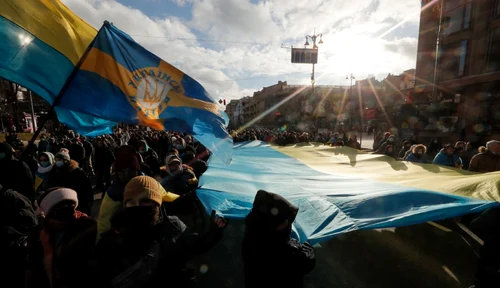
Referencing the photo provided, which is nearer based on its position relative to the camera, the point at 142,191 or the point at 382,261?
the point at 142,191

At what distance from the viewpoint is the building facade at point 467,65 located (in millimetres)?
16547

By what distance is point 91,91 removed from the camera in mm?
3006

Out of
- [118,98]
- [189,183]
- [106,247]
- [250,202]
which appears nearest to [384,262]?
[250,202]

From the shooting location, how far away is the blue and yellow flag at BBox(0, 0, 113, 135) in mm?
2670

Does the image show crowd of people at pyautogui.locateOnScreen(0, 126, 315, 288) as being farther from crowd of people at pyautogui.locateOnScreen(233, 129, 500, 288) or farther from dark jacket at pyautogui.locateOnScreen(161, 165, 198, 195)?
crowd of people at pyautogui.locateOnScreen(233, 129, 500, 288)

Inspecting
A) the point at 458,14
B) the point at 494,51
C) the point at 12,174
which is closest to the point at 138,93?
the point at 12,174

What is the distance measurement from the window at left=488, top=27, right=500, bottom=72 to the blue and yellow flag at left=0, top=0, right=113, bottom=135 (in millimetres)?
23915

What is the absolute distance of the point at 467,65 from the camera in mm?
18500

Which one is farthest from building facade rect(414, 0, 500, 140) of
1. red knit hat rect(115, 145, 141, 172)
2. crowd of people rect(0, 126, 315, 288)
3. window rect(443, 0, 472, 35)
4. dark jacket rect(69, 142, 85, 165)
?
dark jacket rect(69, 142, 85, 165)

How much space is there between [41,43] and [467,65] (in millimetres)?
25113

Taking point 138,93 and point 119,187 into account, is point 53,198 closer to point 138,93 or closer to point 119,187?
point 119,187

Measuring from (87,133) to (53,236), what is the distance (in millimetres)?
2611

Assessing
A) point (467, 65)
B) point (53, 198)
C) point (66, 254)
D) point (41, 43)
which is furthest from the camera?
point (467, 65)

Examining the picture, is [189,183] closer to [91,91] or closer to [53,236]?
[91,91]
